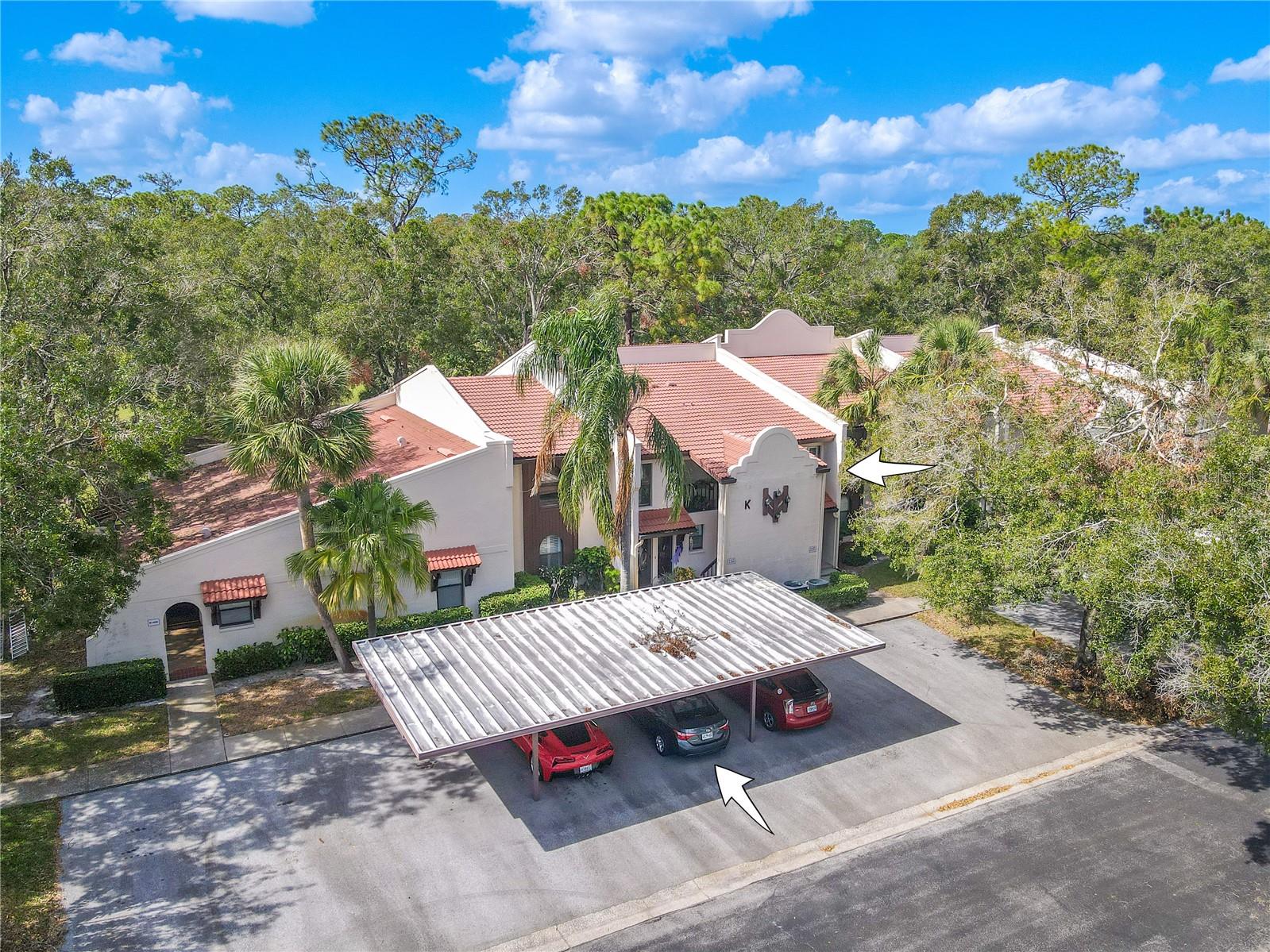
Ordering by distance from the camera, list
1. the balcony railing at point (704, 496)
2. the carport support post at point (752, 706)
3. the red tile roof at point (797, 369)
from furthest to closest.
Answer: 1. the red tile roof at point (797, 369)
2. the balcony railing at point (704, 496)
3. the carport support post at point (752, 706)

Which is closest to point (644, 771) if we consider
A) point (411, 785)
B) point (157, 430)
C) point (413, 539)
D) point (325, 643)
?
point (411, 785)

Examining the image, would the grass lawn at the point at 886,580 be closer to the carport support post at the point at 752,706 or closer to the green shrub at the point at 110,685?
the carport support post at the point at 752,706

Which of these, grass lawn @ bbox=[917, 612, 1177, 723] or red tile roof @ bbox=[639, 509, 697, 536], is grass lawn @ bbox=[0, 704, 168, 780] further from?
grass lawn @ bbox=[917, 612, 1177, 723]

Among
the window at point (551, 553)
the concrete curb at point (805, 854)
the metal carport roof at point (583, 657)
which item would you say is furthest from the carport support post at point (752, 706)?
the window at point (551, 553)

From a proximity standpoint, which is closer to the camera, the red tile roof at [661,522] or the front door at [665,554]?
the red tile roof at [661,522]

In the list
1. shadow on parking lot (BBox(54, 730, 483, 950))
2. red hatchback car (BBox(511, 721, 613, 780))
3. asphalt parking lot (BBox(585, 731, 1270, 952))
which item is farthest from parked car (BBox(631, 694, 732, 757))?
shadow on parking lot (BBox(54, 730, 483, 950))

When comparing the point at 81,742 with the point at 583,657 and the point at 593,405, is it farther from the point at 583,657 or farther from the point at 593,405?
the point at 593,405

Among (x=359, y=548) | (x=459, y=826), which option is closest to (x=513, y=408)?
(x=359, y=548)

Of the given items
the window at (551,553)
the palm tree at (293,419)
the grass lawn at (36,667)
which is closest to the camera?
the palm tree at (293,419)
